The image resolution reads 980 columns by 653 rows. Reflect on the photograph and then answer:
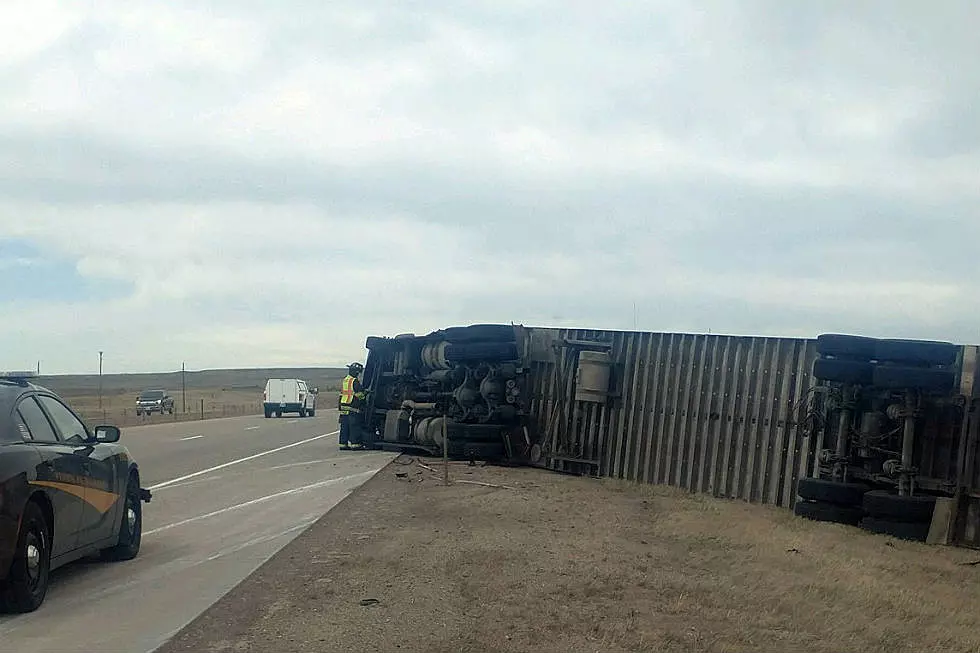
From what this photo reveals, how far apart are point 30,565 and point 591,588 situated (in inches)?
164

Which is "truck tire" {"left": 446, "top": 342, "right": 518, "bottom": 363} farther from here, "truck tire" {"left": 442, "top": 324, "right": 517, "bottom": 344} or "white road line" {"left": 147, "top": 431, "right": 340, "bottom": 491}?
"white road line" {"left": 147, "top": 431, "right": 340, "bottom": 491}

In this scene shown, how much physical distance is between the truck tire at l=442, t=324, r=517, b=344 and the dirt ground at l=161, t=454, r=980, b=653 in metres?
6.97

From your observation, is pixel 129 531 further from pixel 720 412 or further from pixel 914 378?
pixel 720 412

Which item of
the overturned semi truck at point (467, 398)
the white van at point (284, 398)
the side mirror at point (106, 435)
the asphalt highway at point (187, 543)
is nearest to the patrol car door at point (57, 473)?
the asphalt highway at point (187, 543)

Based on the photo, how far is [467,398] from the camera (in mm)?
20500

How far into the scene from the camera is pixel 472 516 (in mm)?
12625

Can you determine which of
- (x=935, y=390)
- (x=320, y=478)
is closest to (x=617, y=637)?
(x=935, y=390)

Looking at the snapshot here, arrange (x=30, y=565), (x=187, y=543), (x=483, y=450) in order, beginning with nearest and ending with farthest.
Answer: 1. (x=30, y=565)
2. (x=187, y=543)
3. (x=483, y=450)

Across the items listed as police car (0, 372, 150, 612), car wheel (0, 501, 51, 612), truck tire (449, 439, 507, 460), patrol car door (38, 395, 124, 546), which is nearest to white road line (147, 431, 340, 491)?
truck tire (449, 439, 507, 460)

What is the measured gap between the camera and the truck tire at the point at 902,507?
11.7m

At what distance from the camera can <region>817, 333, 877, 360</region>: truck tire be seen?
42.4ft

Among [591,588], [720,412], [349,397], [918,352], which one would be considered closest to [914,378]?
[918,352]

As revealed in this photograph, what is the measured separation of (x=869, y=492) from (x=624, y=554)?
3.85m

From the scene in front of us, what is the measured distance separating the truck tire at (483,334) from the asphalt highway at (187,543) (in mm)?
3002
